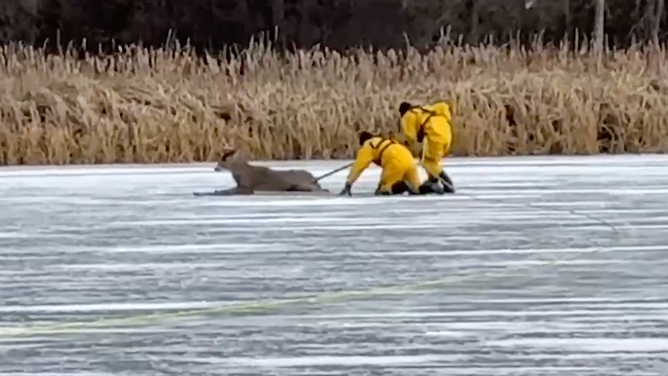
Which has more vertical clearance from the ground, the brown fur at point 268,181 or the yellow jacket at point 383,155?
the yellow jacket at point 383,155

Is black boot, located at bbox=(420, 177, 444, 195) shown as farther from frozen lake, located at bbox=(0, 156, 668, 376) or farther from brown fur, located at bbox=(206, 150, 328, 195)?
brown fur, located at bbox=(206, 150, 328, 195)

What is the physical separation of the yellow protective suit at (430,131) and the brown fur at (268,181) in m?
0.52

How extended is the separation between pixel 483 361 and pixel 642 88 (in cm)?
843

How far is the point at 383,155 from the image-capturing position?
20.6 feet

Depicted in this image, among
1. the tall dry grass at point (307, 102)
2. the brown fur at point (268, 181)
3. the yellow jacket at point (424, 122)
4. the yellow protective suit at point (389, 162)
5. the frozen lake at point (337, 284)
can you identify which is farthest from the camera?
the tall dry grass at point (307, 102)

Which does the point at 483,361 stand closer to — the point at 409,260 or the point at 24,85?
the point at 409,260

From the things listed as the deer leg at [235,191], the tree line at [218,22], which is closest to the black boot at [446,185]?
the deer leg at [235,191]

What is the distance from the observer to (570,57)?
479 inches

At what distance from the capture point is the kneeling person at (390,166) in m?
6.18

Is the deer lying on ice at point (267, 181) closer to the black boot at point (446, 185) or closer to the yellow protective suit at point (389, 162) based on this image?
the yellow protective suit at point (389, 162)

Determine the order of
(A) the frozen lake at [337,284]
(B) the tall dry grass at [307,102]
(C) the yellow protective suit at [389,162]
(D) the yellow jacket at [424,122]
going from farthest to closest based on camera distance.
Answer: (B) the tall dry grass at [307,102] → (D) the yellow jacket at [424,122] → (C) the yellow protective suit at [389,162] → (A) the frozen lake at [337,284]

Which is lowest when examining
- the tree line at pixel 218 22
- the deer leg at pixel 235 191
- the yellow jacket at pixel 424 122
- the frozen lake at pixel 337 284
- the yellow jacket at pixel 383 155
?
the frozen lake at pixel 337 284

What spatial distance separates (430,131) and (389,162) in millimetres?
333

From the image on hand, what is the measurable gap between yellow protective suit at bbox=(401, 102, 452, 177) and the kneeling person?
0.33 ft
